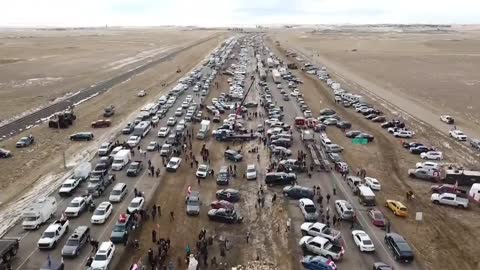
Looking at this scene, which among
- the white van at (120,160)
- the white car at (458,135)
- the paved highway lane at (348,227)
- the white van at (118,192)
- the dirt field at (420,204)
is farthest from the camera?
the white car at (458,135)

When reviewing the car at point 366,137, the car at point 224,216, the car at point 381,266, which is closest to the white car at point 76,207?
the car at point 224,216

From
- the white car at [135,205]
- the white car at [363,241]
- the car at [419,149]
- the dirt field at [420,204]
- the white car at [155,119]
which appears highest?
the white car at [135,205]

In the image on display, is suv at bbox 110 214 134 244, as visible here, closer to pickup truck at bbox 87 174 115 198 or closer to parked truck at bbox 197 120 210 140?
pickup truck at bbox 87 174 115 198

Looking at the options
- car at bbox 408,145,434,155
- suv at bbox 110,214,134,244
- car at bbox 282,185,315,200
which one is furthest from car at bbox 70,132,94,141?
car at bbox 408,145,434,155

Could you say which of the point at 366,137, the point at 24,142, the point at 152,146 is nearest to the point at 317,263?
the point at 152,146

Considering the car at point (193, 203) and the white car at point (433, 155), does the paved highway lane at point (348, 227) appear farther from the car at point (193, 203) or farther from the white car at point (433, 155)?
the white car at point (433, 155)

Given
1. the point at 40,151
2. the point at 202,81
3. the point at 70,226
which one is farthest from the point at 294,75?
the point at 70,226

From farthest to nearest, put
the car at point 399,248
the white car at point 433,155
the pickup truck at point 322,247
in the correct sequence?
the white car at point 433,155 → the pickup truck at point 322,247 → the car at point 399,248

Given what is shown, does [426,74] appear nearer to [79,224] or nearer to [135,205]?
[135,205]
